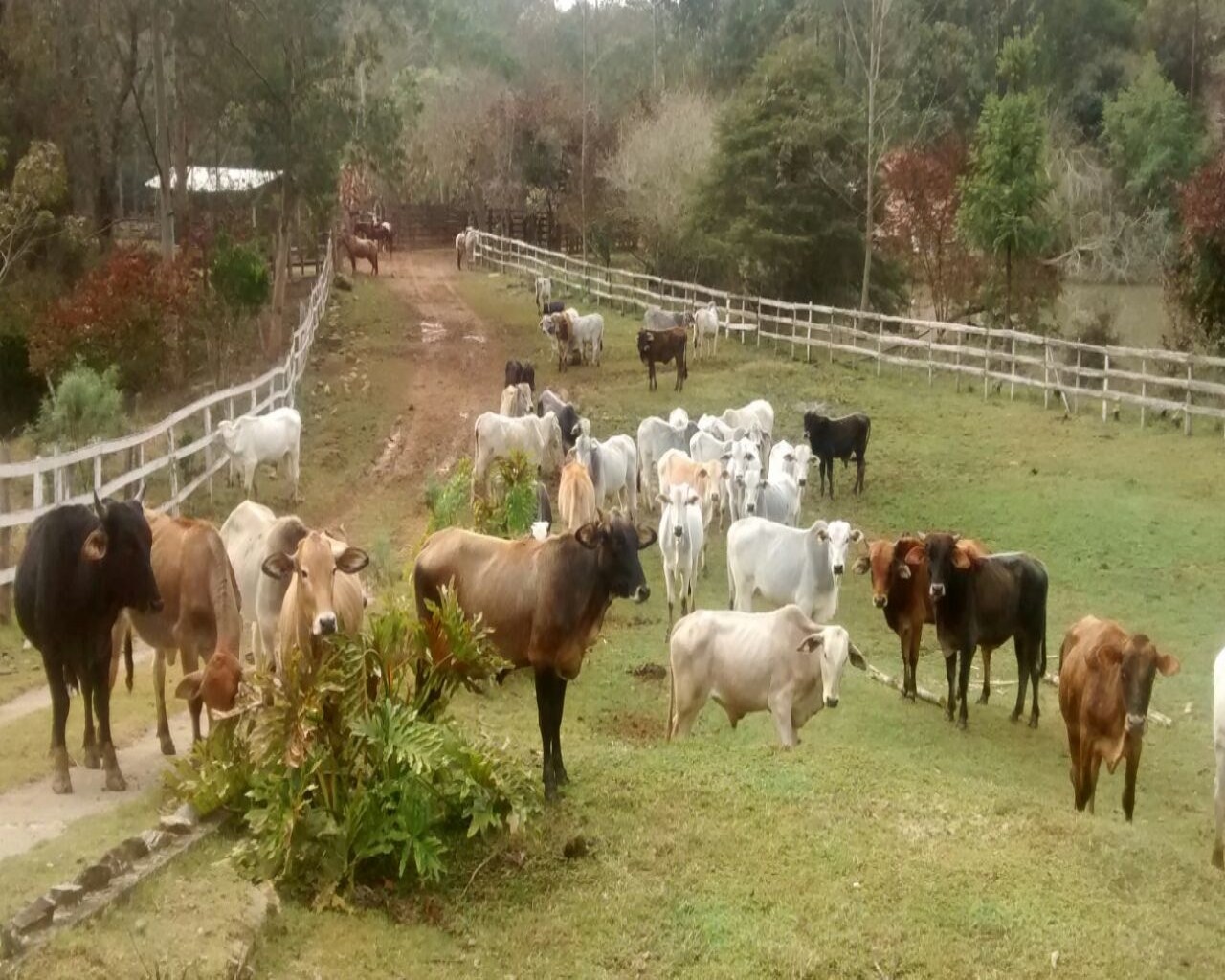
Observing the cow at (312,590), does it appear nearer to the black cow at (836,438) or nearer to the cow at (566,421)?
the cow at (566,421)

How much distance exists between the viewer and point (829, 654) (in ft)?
33.5

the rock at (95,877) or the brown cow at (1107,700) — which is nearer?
the rock at (95,877)

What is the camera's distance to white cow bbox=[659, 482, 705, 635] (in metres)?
14.7

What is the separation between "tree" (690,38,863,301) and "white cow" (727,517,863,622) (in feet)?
73.2

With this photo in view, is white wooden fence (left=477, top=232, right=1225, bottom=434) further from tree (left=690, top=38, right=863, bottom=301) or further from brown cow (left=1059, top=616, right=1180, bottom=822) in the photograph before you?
brown cow (left=1059, top=616, right=1180, bottom=822)

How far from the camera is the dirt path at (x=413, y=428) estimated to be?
8461mm

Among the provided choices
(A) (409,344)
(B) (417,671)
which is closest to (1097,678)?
(B) (417,671)

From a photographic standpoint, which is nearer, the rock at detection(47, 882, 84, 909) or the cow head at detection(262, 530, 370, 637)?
the rock at detection(47, 882, 84, 909)

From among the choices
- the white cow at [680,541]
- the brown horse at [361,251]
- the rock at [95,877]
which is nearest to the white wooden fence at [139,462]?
the rock at [95,877]

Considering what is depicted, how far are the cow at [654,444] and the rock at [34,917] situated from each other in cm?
1492

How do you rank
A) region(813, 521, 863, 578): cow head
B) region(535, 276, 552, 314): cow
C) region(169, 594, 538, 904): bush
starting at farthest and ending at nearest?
region(535, 276, 552, 314): cow, region(813, 521, 863, 578): cow head, region(169, 594, 538, 904): bush

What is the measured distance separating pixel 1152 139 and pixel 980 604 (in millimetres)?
29233

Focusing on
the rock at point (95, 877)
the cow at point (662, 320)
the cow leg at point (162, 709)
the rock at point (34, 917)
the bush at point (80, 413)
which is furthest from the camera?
the cow at point (662, 320)

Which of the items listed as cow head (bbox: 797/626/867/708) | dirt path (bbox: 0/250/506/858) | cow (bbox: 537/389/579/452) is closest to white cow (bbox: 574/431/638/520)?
cow (bbox: 537/389/579/452)
